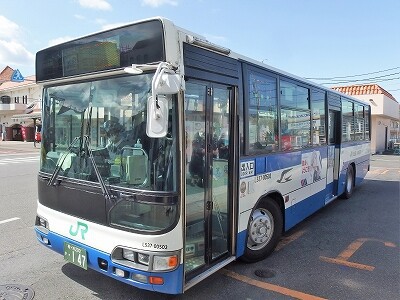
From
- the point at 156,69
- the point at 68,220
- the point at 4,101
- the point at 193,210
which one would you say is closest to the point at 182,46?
the point at 156,69

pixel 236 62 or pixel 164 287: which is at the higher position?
pixel 236 62

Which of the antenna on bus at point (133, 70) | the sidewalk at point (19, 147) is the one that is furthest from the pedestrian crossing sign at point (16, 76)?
the antenna on bus at point (133, 70)

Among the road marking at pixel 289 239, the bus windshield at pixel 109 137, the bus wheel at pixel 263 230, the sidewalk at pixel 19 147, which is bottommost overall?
the road marking at pixel 289 239

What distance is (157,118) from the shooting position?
2.60 metres

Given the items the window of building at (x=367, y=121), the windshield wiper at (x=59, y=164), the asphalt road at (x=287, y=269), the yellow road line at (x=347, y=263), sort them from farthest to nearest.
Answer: the window of building at (x=367, y=121), the yellow road line at (x=347, y=263), the asphalt road at (x=287, y=269), the windshield wiper at (x=59, y=164)

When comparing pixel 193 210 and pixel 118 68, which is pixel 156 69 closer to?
pixel 118 68

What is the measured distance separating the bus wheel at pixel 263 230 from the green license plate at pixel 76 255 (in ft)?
6.32

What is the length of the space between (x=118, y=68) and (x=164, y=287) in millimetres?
2030

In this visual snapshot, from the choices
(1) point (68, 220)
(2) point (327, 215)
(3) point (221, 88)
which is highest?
(3) point (221, 88)

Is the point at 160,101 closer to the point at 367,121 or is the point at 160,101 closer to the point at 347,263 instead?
the point at 347,263

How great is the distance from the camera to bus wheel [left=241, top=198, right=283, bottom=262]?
4219 millimetres

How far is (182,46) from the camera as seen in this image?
293 cm

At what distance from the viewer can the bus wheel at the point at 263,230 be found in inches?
166

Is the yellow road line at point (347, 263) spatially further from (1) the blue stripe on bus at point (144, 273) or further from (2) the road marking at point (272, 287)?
(1) the blue stripe on bus at point (144, 273)
